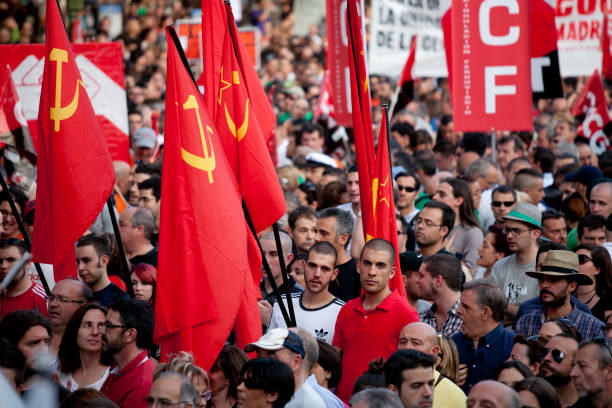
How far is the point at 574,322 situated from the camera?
265 inches

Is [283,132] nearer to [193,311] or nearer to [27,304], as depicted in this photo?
[27,304]

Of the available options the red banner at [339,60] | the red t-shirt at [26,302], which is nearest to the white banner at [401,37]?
the red banner at [339,60]

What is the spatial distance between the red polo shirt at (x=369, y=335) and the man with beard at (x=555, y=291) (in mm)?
1074

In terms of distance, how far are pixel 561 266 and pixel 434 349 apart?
5.42ft

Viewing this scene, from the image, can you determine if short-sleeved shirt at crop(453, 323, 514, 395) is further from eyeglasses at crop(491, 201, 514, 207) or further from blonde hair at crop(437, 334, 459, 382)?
eyeglasses at crop(491, 201, 514, 207)

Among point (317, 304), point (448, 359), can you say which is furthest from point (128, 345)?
point (448, 359)

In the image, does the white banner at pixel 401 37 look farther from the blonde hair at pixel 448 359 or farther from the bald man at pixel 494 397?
the bald man at pixel 494 397

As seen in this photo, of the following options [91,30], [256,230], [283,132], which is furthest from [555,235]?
[91,30]

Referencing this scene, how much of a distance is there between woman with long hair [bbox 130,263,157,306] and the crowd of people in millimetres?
10

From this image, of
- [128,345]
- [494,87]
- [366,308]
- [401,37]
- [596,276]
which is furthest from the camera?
[401,37]

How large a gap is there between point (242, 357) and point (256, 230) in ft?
3.03

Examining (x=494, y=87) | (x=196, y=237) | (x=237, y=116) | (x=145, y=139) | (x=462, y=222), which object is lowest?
(x=462, y=222)

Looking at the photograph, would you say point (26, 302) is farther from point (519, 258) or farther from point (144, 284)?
point (519, 258)

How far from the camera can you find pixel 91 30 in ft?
80.5
